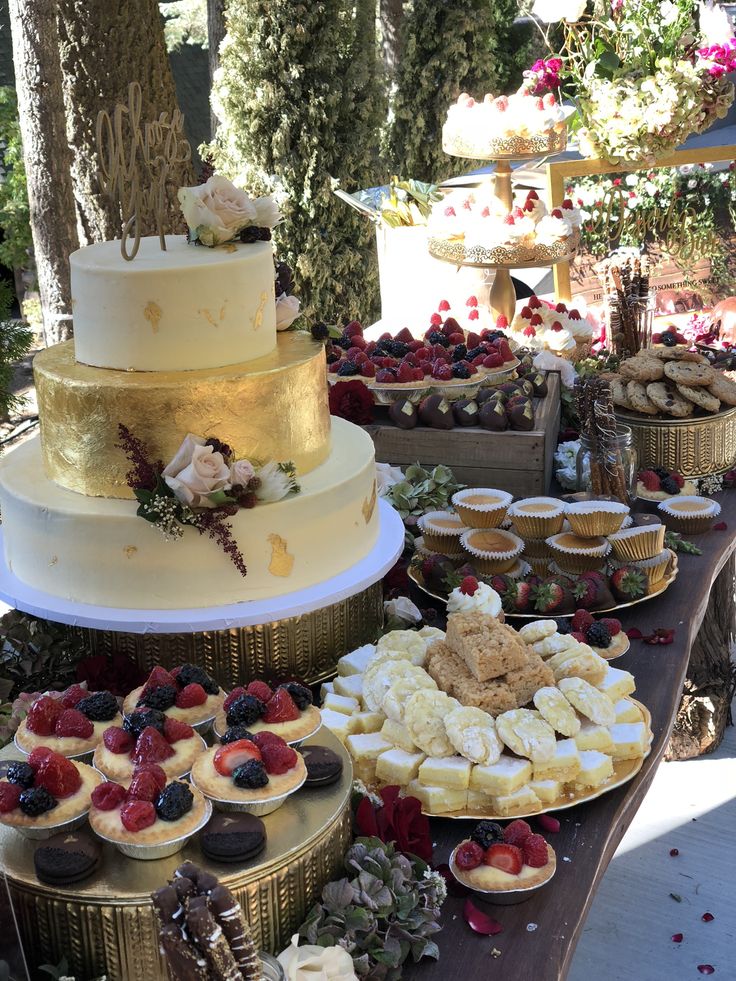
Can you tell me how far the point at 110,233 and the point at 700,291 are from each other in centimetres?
424

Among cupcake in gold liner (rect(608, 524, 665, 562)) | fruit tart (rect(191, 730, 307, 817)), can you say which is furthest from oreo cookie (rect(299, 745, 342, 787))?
cupcake in gold liner (rect(608, 524, 665, 562))

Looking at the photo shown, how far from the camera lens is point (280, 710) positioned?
89.0 inches

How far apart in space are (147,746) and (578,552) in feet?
5.64

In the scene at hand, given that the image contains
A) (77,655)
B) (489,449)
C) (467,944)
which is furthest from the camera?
(489,449)

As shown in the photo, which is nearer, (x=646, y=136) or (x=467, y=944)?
(x=467, y=944)

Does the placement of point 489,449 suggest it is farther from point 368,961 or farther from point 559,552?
point 368,961

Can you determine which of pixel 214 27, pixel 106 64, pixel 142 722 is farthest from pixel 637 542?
pixel 214 27

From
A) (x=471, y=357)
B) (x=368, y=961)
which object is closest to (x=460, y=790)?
(x=368, y=961)

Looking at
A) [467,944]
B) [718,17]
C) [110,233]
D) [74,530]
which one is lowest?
[467,944]

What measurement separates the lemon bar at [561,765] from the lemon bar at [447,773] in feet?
0.53

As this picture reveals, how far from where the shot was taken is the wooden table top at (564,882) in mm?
2092

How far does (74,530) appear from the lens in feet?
9.24

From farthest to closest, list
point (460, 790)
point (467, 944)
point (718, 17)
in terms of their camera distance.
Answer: point (718, 17), point (460, 790), point (467, 944)

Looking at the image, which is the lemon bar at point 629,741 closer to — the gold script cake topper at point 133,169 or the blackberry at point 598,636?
the blackberry at point 598,636
